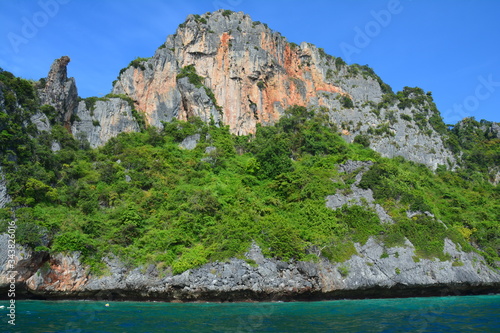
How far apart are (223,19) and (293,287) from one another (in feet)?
160

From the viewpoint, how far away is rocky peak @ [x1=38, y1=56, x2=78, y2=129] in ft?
138

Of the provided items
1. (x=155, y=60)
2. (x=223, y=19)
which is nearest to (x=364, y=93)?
(x=223, y=19)

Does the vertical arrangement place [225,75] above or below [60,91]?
above

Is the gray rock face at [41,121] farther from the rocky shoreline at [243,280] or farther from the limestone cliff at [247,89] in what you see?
the rocky shoreline at [243,280]

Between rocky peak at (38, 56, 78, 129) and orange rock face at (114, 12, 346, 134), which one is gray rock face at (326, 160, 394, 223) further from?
rocky peak at (38, 56, 78, 129)

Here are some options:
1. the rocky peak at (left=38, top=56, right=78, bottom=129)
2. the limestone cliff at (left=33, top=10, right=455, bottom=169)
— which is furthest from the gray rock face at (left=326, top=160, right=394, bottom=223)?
the rocky peak at (left=38, top=56, right=78, bottom=129)

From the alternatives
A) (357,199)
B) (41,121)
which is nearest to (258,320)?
(357,199)

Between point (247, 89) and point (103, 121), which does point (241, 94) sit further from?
point (103, 121)

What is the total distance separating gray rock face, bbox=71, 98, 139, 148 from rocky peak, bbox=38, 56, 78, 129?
4.96 feet

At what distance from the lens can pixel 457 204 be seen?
38562mm

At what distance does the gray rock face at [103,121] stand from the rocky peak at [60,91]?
151cm

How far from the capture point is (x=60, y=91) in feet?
142

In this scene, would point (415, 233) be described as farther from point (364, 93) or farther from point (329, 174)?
point (364, 93)

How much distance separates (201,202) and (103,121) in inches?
972
